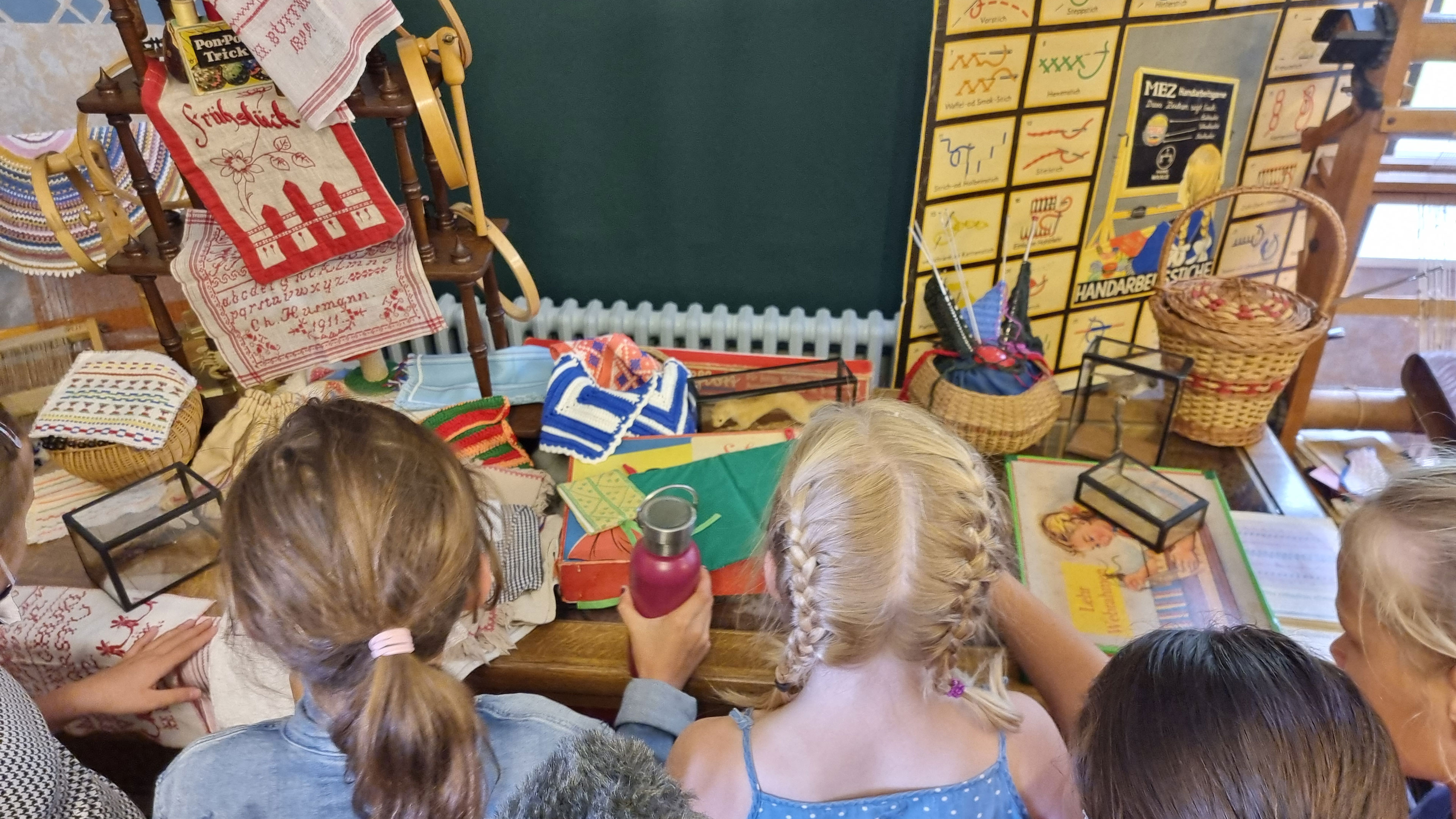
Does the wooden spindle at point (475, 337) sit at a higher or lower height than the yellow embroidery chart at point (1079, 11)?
lower

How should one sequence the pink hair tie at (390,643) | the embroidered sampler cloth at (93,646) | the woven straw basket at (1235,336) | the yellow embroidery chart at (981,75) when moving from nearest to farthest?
the pink hair tie at (390,643)
the embroidered sampler cloth at (93,646)
the woven straw basket at (1235,336)
the yellow embroidery chart at (981,75)

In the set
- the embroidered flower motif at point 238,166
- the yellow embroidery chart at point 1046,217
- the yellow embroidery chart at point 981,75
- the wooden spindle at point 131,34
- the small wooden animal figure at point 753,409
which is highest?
the wooden spindle at point 131,34

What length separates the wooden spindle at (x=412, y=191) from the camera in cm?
136

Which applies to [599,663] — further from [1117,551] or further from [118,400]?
[118,400]

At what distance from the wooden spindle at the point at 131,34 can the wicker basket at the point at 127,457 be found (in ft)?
1.68

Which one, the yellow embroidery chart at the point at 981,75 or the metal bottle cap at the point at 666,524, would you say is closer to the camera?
the metal bottle cap at the point at 666,524

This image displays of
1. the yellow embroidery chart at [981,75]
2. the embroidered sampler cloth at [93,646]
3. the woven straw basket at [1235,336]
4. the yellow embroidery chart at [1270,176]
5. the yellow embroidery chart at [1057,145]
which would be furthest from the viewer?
the yellow embroidery chart at [1270,176]

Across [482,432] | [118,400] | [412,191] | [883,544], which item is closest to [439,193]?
[412,191]

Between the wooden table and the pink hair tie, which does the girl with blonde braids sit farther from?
the pink hair tie

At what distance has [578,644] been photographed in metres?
1.22

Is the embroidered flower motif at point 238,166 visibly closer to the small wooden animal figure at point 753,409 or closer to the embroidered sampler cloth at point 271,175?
the embroidered sampler cloth at point 271,175

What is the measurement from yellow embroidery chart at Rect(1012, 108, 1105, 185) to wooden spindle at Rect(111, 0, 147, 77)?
1.43m

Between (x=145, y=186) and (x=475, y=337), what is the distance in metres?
0.55

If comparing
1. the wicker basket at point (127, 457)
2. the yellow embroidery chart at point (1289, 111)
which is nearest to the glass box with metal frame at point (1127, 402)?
the yellow embroidery chart at point (1289, 111)
